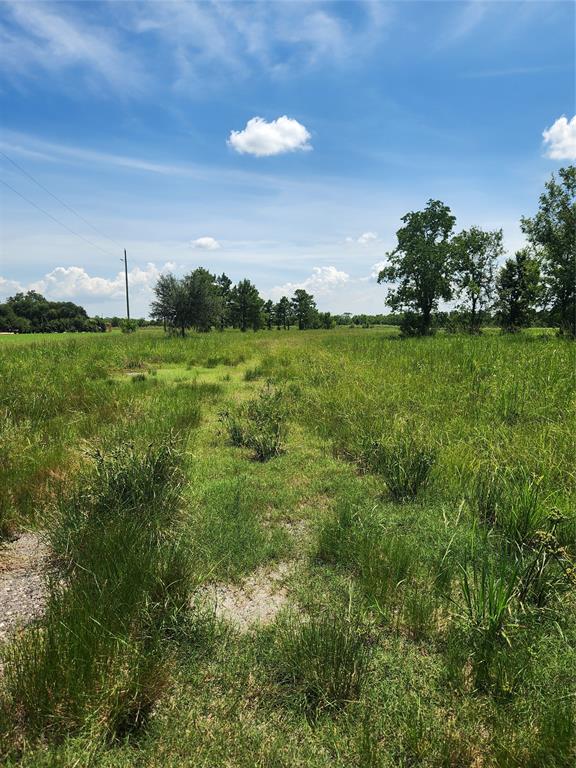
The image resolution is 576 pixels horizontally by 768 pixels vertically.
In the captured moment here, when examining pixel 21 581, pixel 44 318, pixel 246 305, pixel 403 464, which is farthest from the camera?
pixel 44 318

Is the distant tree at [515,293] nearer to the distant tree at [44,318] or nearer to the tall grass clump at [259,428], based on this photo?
the tall grass clump at [259,428]

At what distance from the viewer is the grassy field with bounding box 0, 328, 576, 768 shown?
1859 mm

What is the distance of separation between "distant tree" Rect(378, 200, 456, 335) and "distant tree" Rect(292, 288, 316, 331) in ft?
207

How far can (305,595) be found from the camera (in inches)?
113

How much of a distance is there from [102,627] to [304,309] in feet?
349

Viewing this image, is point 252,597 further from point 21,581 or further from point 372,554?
point 21,581

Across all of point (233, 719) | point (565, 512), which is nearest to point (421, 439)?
point (565, 512)

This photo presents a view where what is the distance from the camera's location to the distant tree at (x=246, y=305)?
77875 mm

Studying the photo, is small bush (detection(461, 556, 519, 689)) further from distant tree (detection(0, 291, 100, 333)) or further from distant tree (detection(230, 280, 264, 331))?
distant tree (detection(0, 291, 100, 333))

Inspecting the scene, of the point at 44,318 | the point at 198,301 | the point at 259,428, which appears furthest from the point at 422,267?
the point at 44,318

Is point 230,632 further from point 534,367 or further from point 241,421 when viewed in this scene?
point 534,367

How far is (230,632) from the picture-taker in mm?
2529

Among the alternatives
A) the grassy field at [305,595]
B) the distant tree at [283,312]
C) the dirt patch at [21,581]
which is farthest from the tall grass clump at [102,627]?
the distant tree at [283,312]

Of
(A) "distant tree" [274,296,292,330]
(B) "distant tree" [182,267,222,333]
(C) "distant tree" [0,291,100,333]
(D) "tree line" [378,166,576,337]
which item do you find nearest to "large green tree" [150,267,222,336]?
(B) "distant tree" [182,267,222,333]
